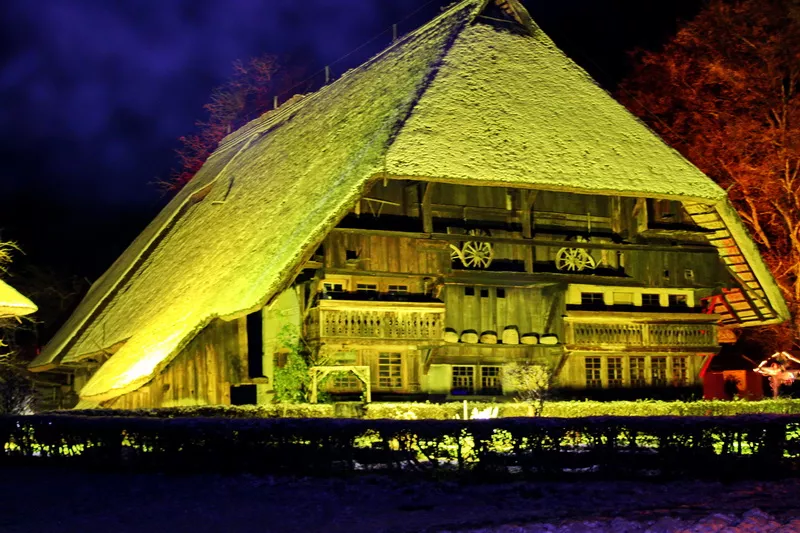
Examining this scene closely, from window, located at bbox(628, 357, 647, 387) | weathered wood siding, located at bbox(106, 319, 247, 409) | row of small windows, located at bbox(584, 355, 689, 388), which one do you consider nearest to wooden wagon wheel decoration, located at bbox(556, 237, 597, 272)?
row of small windows, located at bbox(584, 355, 689, 388)

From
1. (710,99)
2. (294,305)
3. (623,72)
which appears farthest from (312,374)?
(623,72)

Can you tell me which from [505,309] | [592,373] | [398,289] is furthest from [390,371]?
[592,373]

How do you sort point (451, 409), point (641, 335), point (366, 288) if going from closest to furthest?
point (451, 409), point (366, 288), point (641, 335)

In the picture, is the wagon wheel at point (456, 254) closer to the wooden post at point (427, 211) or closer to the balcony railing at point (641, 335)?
the wooden post at point (427, 211)

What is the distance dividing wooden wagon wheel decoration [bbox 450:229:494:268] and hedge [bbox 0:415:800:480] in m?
13.0

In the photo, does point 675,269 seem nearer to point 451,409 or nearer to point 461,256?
point 461,256

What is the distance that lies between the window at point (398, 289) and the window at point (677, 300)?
8586 mm

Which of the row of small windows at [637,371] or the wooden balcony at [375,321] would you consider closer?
the wooden balcony at [375,321]

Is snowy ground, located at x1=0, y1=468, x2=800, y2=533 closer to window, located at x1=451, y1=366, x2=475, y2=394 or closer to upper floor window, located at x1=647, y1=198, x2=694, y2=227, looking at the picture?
window, located at x1=451, y1=366, x2=475, y2=394

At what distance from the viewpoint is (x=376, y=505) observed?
50.0ft

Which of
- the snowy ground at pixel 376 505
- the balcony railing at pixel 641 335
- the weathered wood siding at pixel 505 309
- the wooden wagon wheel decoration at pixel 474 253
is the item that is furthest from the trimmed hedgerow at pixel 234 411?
the balcony railing at pixel 641 335

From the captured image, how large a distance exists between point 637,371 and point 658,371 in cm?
72

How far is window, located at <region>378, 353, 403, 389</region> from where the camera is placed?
30.0 meters

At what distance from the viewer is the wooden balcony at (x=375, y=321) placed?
2842 centimetres
